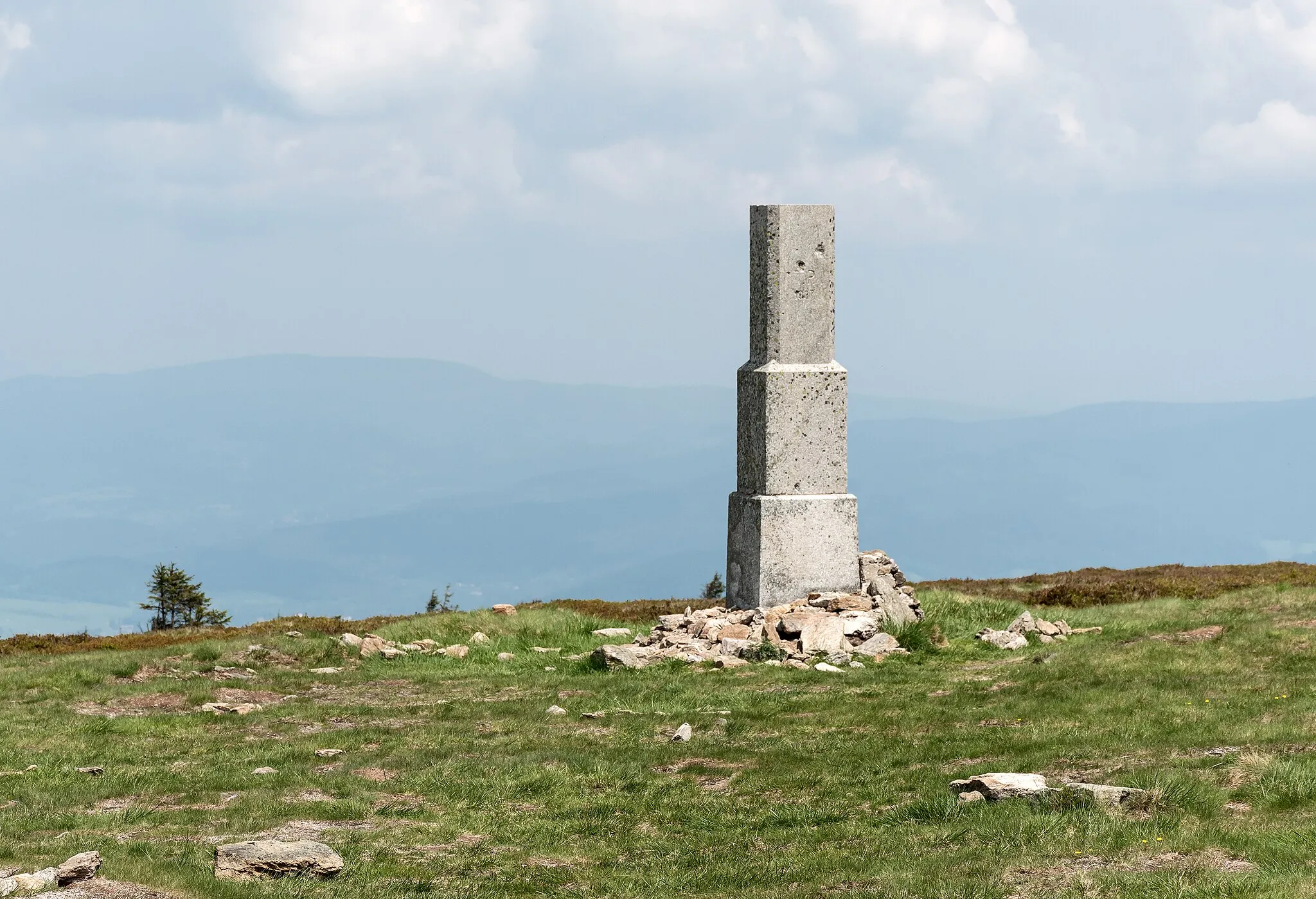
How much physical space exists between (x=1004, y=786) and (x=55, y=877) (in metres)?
7.35

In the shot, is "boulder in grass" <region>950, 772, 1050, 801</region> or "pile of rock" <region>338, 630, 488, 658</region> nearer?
"boulder in grass" <region>950, 772, 1050, 801</region>

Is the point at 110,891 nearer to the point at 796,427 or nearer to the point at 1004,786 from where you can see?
the point at 1004,786

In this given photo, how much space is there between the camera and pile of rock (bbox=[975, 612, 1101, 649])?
947 inches

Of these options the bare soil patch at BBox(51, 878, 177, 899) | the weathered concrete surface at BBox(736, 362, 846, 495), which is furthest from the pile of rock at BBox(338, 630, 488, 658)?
the bare soil patch at BBox(51, 878, 177, 899)

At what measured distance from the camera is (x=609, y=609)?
3441 cm

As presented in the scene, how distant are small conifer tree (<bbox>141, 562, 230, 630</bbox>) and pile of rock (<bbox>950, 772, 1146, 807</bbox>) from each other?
3127 cm

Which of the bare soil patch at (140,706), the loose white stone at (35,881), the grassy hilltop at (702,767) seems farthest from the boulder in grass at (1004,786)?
the bare soil patch at (140,706)

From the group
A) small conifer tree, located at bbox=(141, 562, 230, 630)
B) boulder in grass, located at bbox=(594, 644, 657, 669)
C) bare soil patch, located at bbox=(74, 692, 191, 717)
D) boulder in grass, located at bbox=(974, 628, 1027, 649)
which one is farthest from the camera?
small conifer tree, located at bbox=(141, 562, 230, 630)

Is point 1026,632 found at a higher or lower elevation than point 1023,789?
lower

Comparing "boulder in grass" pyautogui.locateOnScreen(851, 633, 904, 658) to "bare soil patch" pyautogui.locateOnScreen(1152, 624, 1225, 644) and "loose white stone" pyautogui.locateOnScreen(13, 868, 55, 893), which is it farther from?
"loose white stone" pyautogui.locateOnScreen(13, 868, 55, 893)

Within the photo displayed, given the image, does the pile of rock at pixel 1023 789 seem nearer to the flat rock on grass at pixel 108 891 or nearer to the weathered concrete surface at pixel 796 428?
the flat rock on grass at pixel 108 891

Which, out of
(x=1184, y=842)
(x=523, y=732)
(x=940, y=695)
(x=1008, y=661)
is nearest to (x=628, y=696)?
(x=523, y=732)

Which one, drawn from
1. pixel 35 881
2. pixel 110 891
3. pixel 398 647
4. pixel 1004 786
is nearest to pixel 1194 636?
pixel 1004 786

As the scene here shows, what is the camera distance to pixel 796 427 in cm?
2589
